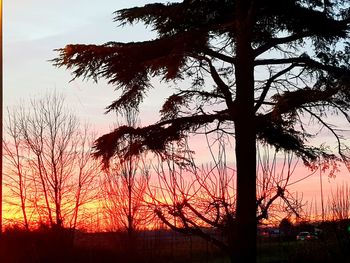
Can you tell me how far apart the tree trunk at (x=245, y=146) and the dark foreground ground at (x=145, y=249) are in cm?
581

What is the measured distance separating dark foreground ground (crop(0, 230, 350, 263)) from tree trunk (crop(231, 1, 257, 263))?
5.81m

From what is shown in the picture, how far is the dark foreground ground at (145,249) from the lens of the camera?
21578mm

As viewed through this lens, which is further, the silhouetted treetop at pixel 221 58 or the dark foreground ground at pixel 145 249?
the dark foreground ground at pixel 145 249

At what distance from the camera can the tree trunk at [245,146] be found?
1477 centimetres

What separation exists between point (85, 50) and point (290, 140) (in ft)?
17.2

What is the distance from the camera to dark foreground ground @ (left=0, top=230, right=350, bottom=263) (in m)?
21.6

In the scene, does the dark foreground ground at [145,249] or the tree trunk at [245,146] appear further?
the dark foreground ground at [145,249]

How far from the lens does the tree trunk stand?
48.5 ft

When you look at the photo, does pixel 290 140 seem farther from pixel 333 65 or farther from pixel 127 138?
pixel 127 138

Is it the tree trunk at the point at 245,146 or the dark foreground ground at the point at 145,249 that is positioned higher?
the tree trunk at the point at 245,146

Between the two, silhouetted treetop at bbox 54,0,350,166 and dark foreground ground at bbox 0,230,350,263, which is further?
dark foreground ground at bbox 0,230,350,263

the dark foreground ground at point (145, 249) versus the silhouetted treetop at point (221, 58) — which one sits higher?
the silhouetted treetop at point (221, 58)

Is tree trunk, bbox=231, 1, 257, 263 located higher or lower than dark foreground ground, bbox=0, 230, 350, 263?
higher

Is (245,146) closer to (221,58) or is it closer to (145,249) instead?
(221,58)
